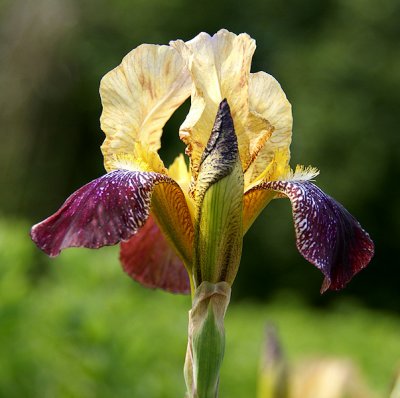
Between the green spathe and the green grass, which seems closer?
the green spathe

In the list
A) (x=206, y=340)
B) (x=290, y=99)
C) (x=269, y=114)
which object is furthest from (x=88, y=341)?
(x=290, y=99)

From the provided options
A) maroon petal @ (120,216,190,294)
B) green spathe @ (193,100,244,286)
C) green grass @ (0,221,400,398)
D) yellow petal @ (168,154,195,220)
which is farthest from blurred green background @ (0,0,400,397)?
green spathe @ (193,100,244,286)

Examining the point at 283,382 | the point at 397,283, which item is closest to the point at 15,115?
the point at 397,283

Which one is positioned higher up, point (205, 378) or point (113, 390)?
point (205, 378)

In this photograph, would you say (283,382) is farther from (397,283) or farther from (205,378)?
(397,283)

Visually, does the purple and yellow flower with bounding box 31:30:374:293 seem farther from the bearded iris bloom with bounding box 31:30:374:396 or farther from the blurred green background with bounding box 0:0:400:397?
the blurred green background with bounding box 0:0:400:397

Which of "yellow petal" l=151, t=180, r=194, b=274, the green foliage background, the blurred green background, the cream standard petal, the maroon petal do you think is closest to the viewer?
"yellow petal" l=151, t=180, r=194, b=274

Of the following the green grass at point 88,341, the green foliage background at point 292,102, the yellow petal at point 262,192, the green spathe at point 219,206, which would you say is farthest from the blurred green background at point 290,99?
the green spathe at point 219,206

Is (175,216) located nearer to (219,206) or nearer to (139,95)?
(219,206)
